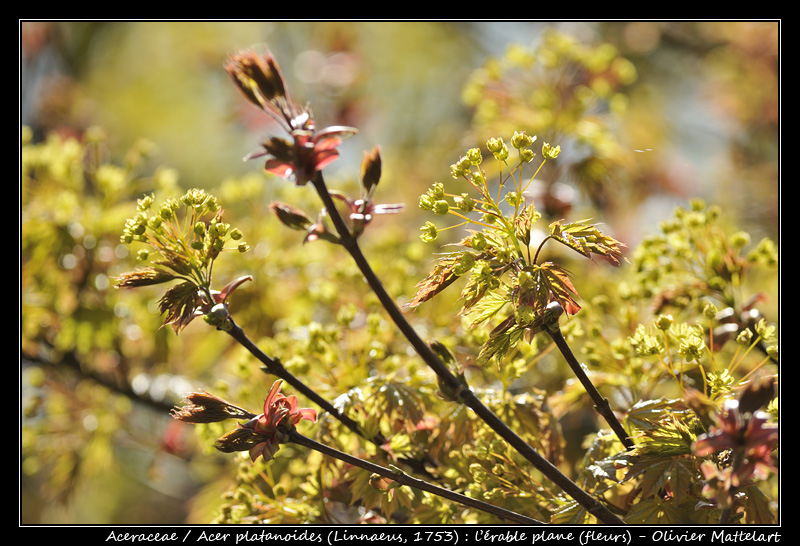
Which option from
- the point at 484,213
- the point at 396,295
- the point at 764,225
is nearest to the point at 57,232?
the point at 396,295

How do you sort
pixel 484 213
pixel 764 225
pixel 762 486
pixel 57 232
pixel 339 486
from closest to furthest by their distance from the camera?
1. pixel 484 213
2. pixel 339 486
3. pixel 762 486
4. pixel 57 232
5. pixel 764 225

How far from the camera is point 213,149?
3928 millimetres

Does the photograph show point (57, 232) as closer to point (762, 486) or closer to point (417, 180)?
point (417, 180)

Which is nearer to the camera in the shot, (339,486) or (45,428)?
(339,486)

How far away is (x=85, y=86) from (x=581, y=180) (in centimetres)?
331

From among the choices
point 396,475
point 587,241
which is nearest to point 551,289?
point 587,241

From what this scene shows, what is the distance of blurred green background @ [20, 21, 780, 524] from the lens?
154cm

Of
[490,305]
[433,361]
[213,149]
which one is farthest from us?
[213,149]

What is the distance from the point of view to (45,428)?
1.58 m

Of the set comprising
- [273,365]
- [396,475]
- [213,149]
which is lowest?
[396,475]

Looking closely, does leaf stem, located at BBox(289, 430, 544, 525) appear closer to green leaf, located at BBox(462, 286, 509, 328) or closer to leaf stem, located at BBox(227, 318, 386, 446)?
leaf stem, located at BBox(227, 318, 386, 446)

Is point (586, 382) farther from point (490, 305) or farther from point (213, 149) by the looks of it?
point (213, 149)

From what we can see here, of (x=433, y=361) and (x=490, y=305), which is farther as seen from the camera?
(x=490, y=305)

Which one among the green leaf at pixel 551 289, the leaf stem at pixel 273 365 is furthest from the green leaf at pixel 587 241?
the leaf stem at pixel 273 365
